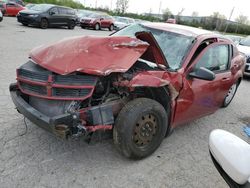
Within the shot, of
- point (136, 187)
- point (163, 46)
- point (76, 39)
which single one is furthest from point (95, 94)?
point (163, 46)

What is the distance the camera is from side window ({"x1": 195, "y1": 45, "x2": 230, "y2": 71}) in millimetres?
3987

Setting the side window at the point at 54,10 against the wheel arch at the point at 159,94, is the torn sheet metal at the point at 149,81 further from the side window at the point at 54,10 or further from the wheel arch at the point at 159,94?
the side window at the point at 54,10

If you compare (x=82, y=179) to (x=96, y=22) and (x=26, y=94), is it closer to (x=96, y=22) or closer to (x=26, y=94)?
(x=26, y=94)

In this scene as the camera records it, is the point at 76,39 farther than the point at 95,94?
Yes

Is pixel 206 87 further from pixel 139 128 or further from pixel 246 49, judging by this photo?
pixel 246 49

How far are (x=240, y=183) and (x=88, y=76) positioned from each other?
1847 millimetres

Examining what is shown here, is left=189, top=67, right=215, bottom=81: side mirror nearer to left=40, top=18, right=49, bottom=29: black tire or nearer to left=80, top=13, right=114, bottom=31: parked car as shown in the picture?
left=40, top=18, right=49, bottom=29: black tire

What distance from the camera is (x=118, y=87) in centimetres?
310

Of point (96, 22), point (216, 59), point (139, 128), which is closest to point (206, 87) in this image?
point (216, 59)

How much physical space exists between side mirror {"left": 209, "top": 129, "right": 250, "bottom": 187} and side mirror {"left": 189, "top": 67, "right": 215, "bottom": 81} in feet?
5.87

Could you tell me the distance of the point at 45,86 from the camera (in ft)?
9.41

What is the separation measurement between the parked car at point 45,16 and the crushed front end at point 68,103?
15.8 metres

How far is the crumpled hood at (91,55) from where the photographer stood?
286cm

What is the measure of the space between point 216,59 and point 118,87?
6.97ft
